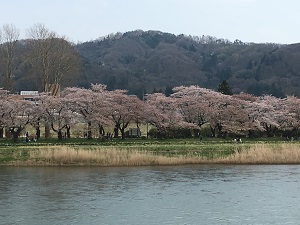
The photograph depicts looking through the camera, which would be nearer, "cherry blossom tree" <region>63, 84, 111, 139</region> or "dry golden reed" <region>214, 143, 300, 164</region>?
"dry golden reed" <region>214, 143, 300, 164</region>

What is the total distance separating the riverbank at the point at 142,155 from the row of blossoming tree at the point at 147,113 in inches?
399

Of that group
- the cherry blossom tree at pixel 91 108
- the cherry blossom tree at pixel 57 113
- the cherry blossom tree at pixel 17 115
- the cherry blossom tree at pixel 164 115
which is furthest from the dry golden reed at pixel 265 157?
the cherry blossom tree at pixel 17 115

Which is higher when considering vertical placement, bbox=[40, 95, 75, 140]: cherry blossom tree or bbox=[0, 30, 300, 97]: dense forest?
bbox=[0, 30, 300, 97]: dense forest

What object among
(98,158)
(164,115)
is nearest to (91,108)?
(164,115)

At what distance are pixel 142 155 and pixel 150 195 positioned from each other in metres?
11.7

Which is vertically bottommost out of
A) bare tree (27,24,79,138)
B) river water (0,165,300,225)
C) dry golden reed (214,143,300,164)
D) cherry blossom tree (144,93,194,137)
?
river water (0,165,300,225)

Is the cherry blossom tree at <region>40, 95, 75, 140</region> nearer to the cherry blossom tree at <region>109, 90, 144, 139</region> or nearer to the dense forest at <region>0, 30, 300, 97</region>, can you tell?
the cherry blossom tree at <region>109, 90, 144, 139</region>

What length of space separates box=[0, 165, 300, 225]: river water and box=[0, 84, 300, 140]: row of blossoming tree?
1425cm

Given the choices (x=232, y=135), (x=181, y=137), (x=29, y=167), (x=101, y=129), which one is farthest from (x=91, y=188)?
(x=232, y=135)

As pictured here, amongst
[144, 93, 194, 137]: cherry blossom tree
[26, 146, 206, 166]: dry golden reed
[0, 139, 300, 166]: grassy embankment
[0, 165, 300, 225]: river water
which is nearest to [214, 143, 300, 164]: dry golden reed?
[0, 139, 300, 166]: grassy embankment

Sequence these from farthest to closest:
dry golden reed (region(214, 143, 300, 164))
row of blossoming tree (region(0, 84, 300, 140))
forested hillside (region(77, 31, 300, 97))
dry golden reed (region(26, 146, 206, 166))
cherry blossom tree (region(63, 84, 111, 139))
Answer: forested hillside (region(77, 31, 300, 97)) < cherry blossom tree (region(63, 84, 111, 139)) < row of blossoming tree (region(0, 84, 300, 140)) < dry golden reed (region(214, 143, 300, 164)) < dry golden reed (region(26, 146, 206, 166))

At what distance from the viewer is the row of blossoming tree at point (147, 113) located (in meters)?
45.7

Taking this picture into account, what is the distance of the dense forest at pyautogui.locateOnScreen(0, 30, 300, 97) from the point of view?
10738 centimetres

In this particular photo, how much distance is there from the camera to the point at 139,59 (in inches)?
5999
